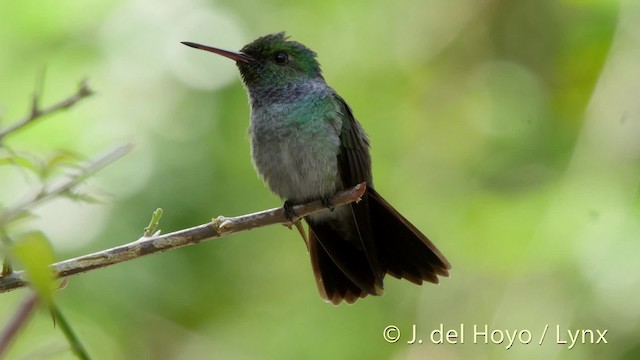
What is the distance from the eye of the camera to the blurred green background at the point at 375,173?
13.5ft

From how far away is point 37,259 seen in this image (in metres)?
0.84

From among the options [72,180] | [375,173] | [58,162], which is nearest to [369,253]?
[375,173]

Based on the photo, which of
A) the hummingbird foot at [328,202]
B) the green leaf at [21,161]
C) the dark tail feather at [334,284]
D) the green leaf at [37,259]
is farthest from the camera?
the dark tail feather at [334,284]

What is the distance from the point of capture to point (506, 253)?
4.35 metres

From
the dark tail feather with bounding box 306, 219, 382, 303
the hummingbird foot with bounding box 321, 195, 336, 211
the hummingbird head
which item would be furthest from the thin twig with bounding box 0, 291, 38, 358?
the hummingbird head

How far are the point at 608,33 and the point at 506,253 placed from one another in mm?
1491

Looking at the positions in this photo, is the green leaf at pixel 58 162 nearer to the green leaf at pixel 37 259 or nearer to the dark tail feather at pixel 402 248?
the green leaf at pixel 37 259

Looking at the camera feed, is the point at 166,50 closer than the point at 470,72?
Yes

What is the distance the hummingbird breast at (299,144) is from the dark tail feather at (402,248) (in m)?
0.24

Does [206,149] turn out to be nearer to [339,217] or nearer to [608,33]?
[339,217]

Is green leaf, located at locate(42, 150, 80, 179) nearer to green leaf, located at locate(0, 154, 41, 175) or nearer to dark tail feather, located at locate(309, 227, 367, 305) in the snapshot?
green leaf, located at locate(0, 154, 41, 175)

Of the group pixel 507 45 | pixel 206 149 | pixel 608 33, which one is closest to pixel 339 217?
pixel 206 149

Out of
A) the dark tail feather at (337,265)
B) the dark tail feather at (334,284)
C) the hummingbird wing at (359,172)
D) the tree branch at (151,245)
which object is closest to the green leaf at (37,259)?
the tree branch at (151,245)

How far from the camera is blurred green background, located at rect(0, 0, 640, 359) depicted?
411 centimetres
